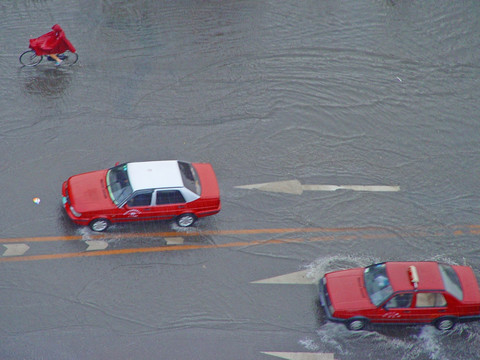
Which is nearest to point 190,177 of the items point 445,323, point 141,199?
point 141,199

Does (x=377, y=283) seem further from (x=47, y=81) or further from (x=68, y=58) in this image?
(x=68, y=58)

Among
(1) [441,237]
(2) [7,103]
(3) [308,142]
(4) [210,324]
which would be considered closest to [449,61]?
(3) [308,142]

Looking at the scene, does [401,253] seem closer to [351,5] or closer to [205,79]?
[205,79]

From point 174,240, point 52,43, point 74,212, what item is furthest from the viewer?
point 52,43

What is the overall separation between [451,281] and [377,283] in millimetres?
1684

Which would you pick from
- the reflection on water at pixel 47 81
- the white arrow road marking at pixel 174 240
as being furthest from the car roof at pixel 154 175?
the reflection on water at pixel 47 81

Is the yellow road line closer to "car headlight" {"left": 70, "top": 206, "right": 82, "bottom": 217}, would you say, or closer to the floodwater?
the floodwater

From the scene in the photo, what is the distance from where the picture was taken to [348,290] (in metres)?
11.6

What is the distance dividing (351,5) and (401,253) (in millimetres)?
12837

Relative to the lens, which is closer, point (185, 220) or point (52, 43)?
point (185, 220)

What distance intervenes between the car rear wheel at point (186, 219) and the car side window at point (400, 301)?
17.5 ft

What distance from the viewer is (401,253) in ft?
43.5

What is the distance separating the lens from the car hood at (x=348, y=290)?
1127 centimetres

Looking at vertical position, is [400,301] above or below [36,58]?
below
